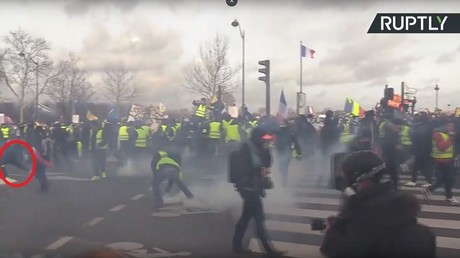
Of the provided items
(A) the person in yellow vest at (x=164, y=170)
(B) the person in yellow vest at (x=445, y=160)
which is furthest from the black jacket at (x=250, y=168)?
(B) the person in yellow vest at (x=445, y=160)

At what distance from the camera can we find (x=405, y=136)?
4320 millimetres

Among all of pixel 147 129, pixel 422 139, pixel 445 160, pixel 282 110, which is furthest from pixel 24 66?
pixel 445 160

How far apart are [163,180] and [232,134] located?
1492mm

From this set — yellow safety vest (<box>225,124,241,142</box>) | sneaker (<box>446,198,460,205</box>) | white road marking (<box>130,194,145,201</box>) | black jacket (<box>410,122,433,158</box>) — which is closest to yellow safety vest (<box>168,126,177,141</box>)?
yellow safety vest (<box>225,124,241,142</box>)

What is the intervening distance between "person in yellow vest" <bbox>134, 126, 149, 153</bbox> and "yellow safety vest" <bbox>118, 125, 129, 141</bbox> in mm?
87

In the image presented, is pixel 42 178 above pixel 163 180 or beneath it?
above

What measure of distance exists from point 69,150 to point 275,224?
215 cm

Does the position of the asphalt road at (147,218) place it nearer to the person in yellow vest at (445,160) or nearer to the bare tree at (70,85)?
the person in yellow vest at (445,160)

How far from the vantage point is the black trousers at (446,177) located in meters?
5.84

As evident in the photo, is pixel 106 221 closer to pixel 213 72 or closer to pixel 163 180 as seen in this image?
pixel 163 180

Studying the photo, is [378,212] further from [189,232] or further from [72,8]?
[189,232]

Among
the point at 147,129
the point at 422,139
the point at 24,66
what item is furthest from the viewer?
the point at 422,139

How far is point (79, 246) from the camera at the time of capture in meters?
3.71

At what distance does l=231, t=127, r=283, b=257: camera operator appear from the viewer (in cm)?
391
